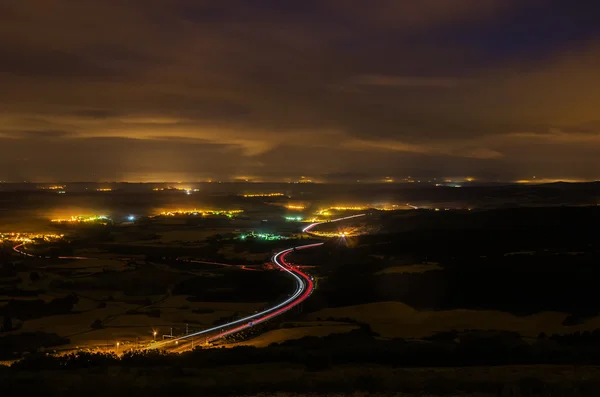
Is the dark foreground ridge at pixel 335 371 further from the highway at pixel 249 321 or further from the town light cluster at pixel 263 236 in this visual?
the town light cluster at pixel 263 236

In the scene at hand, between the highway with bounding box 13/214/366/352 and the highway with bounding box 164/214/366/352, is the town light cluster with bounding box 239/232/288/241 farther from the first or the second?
the highway with bounding box 164/214/366/352

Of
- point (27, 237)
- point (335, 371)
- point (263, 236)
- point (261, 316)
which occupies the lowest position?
point (261, 316)

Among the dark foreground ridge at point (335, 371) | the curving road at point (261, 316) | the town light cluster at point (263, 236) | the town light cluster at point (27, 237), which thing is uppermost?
the town light cluster at point (27, 237)

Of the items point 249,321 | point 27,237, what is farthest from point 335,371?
point 27,237

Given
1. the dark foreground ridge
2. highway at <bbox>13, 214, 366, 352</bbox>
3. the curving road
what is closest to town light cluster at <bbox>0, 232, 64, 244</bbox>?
highway at <bbox>13, 214, 366, 352</bbox>

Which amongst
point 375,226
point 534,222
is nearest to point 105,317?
point 534,222

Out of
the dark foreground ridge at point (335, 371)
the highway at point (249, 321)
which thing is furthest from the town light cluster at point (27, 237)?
the dark foreground ridge at point (335, 371)

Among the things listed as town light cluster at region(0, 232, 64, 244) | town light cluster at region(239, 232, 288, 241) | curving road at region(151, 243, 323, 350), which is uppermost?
town light cluster at region(0, 232, 64, 244)

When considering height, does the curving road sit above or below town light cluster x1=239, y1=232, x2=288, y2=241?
below

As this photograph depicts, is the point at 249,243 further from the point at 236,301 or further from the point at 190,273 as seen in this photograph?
the point at 236,301

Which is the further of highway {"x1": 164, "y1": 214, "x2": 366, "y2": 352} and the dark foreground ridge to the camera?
highway {"x1": 164, "y1": 214, "x2": 366, "y2": 352}

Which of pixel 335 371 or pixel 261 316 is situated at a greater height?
pixel 335 371

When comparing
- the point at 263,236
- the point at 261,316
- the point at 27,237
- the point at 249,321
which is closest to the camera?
the point at 249,321

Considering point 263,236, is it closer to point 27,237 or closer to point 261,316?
point 27,237
